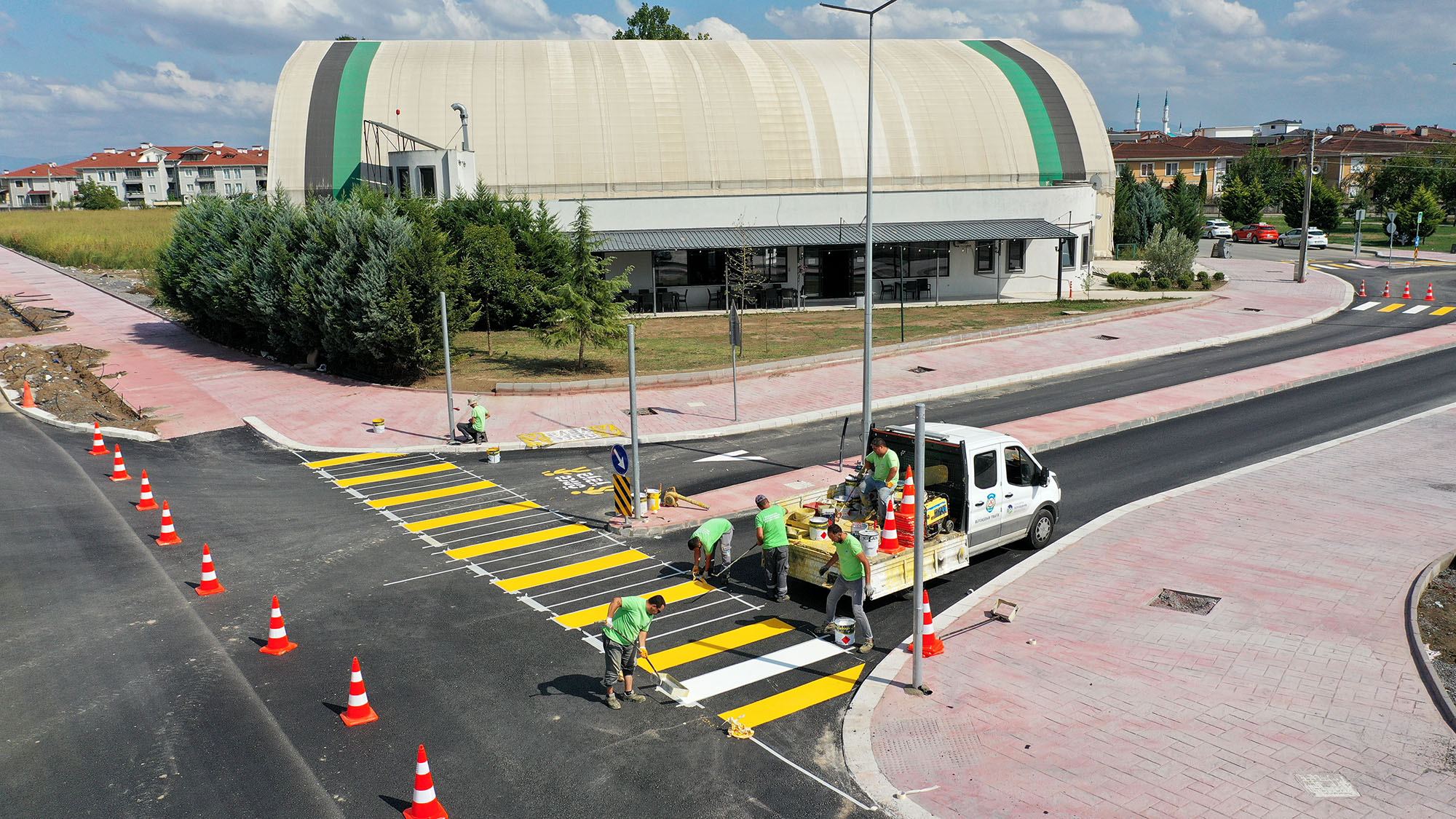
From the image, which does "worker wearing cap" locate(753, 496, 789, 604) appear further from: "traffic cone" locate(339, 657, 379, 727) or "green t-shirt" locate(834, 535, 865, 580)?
"traffic cone" locate(339, 657, 379, 727)

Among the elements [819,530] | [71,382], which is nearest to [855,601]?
[819,530]

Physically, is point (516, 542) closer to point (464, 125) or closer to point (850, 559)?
point (850, 559)

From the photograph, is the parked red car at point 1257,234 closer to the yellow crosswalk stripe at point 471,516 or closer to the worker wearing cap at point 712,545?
the yellow crosswalk stripe at point 471,516

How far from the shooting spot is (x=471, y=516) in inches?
696

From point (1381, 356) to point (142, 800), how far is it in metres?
33.9

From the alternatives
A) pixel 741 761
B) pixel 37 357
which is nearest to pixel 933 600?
pixel 741 761

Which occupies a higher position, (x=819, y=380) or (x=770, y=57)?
(x=770, y=57)

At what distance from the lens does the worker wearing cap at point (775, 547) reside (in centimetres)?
1320

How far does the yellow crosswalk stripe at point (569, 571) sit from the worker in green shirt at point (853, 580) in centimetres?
414

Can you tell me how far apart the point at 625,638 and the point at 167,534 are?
31.5 ft

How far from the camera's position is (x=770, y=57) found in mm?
54344

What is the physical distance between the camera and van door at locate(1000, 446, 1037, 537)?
14844 mm

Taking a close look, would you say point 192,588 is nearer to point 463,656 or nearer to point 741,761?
point 463,656

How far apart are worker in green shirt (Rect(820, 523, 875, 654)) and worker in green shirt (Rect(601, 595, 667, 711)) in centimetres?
255
